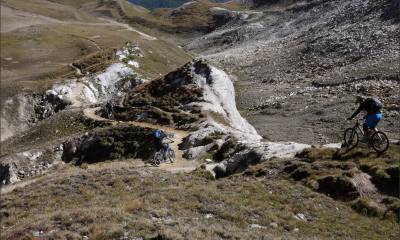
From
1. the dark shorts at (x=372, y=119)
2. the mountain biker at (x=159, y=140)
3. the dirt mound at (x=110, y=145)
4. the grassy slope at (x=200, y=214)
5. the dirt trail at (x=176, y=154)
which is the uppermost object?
the dark shorts at (x=372, y=119)

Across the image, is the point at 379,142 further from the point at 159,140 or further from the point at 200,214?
the point at 159,140

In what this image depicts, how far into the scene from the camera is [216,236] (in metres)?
16.3

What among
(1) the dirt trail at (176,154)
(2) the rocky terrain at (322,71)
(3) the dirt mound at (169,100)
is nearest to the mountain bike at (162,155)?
(1) the dirt trail at (176,154)

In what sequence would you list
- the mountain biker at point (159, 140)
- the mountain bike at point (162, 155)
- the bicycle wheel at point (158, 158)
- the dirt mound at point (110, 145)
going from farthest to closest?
1. the dirt mound at point (110, 145)
2. the bicycle wheel at point (158, 158)
3. the mountain bike at point (162, 155)
4. the mountain biker at point (159, 140)

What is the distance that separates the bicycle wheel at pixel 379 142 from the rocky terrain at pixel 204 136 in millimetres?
333

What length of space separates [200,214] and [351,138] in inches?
407

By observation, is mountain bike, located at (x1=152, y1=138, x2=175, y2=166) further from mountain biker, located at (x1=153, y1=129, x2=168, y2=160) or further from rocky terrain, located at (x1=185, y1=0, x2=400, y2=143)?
rocky terrain, located at (x1=185, y1=0, x2=400, y2=143)

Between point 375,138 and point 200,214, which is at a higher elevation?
point 375,138

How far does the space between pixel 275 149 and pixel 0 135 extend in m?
51.7

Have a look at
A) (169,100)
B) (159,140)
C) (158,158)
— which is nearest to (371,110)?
(159,140)

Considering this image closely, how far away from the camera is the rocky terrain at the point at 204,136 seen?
64.4 feet

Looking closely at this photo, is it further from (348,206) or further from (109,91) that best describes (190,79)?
(348,206)

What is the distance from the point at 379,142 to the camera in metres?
23.5

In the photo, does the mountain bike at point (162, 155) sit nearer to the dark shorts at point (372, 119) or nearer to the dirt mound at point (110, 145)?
the dirt mound at point (110, 145)
